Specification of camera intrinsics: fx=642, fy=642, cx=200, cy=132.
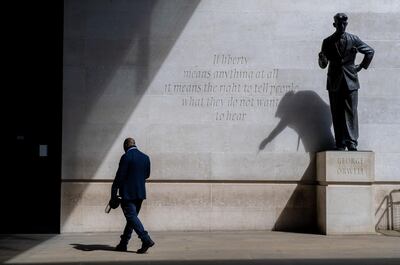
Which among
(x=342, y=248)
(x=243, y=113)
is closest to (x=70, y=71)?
(x=243, y=113)

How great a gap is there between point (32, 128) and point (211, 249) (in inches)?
209

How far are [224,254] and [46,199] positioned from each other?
16.8 feet

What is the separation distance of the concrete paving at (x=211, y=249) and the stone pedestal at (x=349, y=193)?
30 centimetres

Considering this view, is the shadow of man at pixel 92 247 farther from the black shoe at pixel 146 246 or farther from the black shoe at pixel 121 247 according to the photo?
the black shoe at pixel 146 246

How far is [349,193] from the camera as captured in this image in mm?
13336

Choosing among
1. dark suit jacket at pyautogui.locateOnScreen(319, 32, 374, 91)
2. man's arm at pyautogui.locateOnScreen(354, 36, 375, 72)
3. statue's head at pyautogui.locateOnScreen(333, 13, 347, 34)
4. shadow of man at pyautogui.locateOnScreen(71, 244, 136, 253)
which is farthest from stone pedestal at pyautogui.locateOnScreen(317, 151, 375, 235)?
shadow of man at pyautogui.locateOnScreen(71, 244, 136, 253)

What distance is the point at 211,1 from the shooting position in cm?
1466

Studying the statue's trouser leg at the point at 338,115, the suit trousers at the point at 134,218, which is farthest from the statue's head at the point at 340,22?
the suit trousers at the point at 134,218

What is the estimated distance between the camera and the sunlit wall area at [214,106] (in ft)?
46.9

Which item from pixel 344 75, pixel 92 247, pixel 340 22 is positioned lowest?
pixel 92 247

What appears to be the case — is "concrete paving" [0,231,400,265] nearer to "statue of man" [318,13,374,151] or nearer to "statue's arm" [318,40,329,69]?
"statue of man" [318,13,374,151]

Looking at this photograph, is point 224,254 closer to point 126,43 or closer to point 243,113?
point 243,113

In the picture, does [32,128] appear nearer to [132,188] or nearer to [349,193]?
[132,188]

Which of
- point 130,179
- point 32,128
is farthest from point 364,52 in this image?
point 32,128
